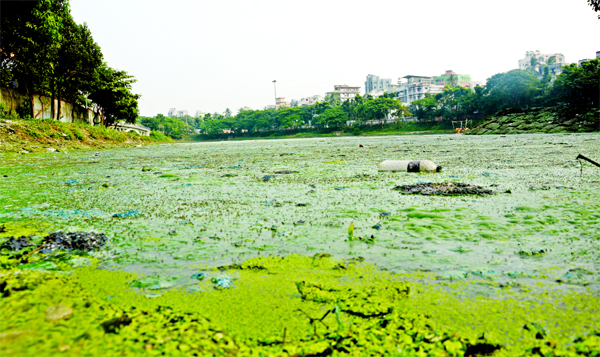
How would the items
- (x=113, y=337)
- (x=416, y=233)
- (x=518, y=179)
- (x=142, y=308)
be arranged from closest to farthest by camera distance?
(x=113, y=337)
(x=142, y=308)
(x=416, y=233)
(x=518, y=179)

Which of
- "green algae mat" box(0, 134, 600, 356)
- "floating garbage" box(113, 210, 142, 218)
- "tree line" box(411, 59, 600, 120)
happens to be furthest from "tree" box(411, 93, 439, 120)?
"floating garbage" box(113, 210, 142, 218)

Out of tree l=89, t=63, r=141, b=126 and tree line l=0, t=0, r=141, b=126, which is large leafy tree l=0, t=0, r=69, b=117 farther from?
tree l=89, t=63, r=141, b=126

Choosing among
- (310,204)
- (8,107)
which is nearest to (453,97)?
(8,107)

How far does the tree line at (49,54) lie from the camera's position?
615 inches

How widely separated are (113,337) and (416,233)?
2352 millimetres

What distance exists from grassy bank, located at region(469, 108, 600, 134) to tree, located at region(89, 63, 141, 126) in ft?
122

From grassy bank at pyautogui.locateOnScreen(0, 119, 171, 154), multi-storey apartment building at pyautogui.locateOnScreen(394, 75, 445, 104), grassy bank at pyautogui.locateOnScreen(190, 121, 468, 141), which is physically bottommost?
grassy bank at pyautogui.locateOnScreen(0, 119, 171, 154)

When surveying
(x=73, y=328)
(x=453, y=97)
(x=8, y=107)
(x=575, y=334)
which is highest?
(x=453, y=97)

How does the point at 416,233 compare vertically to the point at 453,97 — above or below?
below

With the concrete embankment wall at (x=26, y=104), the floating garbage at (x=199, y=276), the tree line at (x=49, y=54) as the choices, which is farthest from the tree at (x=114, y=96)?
the floating garbage at (x=199, y=276)

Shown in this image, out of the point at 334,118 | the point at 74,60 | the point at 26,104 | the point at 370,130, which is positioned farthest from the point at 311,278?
the point at 334,118

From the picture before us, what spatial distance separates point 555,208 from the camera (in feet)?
12.0

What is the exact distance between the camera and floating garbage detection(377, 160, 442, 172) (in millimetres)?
7242

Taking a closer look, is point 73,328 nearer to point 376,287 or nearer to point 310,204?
point 376,287
